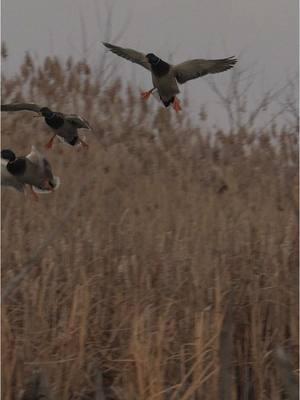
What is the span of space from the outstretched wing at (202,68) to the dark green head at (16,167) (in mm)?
197

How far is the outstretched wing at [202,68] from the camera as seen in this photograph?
0.70 m

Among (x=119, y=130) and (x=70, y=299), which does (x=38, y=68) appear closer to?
(x=119, y=130)

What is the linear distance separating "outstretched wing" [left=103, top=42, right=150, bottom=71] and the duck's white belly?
24mm

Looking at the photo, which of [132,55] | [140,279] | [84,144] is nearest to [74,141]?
[84,144]

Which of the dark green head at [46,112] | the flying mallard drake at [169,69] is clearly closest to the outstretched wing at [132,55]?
the flying mallard drake at [169,69]

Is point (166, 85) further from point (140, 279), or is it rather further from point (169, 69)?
point (140, 279)

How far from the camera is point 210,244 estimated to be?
232 cm

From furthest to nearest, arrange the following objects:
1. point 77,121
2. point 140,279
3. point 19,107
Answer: point 140,279 < point 77,121 < point 19,107

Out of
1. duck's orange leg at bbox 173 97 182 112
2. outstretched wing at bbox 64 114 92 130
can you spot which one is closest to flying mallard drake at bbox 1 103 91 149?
outstretched wing at bbox 64 114 92 130

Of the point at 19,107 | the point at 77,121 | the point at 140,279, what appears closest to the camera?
the point at 19,107

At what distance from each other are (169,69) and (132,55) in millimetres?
66

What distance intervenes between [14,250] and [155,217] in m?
0.60

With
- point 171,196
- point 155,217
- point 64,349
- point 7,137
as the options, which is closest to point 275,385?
point 64,349

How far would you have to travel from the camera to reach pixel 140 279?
2129 millimetres
